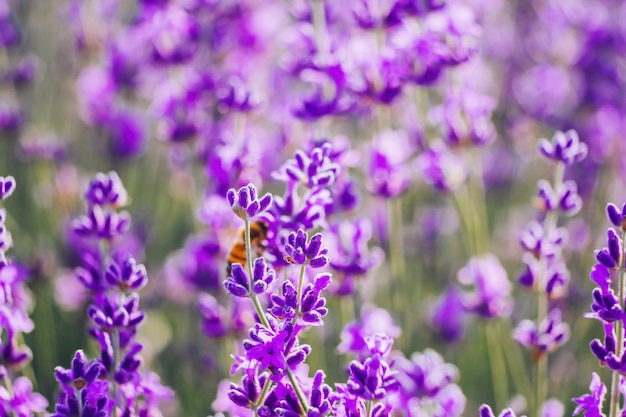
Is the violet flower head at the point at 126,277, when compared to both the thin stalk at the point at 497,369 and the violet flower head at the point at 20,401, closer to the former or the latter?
the violet flower head at the point at 20,401

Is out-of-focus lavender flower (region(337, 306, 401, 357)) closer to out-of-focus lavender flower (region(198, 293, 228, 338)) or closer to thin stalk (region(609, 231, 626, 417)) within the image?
out-of-focus lavender flower (region(198, 293, 228, 338))

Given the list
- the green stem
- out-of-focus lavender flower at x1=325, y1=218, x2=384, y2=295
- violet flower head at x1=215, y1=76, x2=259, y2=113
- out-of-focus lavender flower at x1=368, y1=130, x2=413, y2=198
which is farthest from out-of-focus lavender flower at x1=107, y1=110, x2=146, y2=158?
the green stem

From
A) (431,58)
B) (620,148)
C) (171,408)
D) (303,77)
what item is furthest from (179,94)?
(620,148)

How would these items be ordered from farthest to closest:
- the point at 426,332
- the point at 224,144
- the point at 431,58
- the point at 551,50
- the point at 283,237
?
the point at 551,50
the point at 426,332
the point at 431,58
the point at 224,144
the point at 283,237

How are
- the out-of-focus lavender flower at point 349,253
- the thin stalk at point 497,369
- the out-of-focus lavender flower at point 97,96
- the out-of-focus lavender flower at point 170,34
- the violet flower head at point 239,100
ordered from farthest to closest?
the out-of-focus lavender flower at point 97,96, the out-of-focus lavender flower at point 170,34, the thin stalk at point 497,369, the violet flower head at point 239,100, the out-of-focus lavender flower at point 349,253

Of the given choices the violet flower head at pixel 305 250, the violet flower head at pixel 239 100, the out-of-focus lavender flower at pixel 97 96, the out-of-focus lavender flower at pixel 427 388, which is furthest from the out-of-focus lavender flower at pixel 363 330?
the out-of-focus lavender flower at pixel 97 96

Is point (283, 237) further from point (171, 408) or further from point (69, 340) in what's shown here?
point (69, 340)
